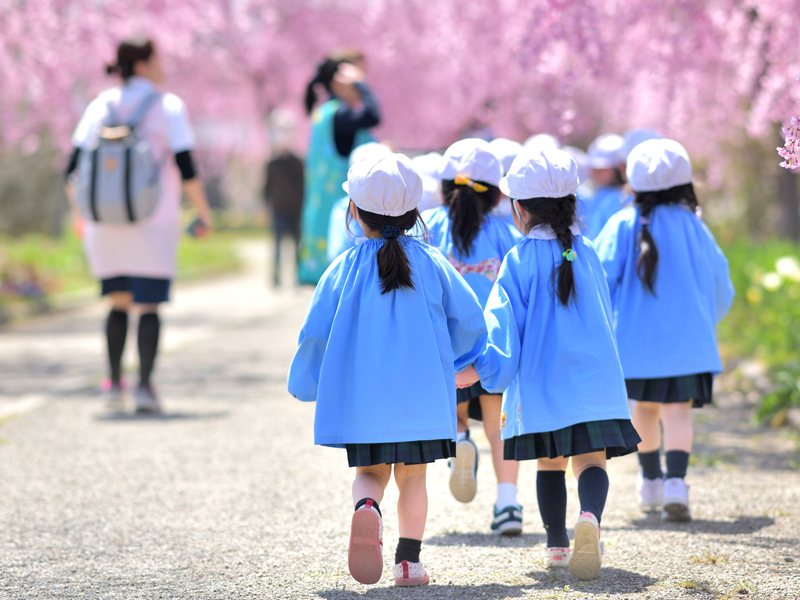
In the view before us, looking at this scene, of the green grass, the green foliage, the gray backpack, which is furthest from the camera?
the green grass

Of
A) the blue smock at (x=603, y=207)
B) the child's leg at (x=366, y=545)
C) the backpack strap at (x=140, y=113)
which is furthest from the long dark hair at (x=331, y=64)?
the child's leg at (x=366, y=545)

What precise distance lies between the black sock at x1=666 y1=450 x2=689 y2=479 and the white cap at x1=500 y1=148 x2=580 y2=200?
1.24 meters

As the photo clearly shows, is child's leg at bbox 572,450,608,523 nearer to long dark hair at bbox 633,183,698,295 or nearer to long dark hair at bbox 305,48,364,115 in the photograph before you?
long dark hair at bbox 633,183,698,295

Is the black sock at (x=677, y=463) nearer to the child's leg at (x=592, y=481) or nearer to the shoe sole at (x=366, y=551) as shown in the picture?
the child's leg at (x=592, y=481)

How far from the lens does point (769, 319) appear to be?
743 centimetres

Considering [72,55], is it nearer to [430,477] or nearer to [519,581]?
[430,477]

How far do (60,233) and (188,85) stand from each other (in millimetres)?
6821

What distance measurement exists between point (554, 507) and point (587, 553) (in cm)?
29

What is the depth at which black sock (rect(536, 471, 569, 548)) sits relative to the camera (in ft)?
11.1

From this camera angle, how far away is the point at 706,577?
324 centimetres

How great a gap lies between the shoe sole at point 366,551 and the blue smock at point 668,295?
1508 millimetres

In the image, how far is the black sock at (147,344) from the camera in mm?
Result: 6305

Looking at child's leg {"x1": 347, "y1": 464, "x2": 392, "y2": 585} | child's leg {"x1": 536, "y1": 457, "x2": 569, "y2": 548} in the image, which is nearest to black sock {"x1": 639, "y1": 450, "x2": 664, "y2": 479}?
child's leg {"x1": 536, "y1": 457, "x2": 569, "y2": 548}

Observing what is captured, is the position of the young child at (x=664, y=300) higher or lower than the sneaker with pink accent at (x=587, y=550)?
higher
